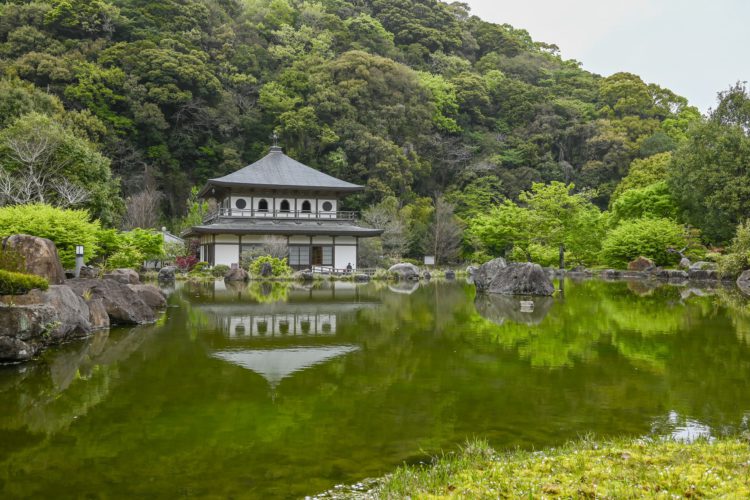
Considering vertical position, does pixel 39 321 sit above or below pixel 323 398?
above

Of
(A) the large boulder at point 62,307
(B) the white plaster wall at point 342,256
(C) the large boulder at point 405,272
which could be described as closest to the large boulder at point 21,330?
(A) the large boulder at point 62,307

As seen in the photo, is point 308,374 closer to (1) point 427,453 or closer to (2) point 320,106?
(1) point 427,453

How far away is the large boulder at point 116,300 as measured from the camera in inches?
420

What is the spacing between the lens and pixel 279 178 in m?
33.7

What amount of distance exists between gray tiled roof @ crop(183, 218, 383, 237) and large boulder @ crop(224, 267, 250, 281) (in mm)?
3574

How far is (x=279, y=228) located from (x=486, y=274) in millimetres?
14110

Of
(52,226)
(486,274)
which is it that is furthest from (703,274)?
(52,226)

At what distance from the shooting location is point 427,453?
420 centimetres

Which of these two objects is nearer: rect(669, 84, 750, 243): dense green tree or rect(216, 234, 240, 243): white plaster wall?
rect(669, 84, 750, 243): dense green tree

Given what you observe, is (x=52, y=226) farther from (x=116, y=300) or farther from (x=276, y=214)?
(x=276, y=214)

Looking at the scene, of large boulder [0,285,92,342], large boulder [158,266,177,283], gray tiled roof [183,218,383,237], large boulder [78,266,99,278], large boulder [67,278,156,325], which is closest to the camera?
large boulder [0,285,92,342]

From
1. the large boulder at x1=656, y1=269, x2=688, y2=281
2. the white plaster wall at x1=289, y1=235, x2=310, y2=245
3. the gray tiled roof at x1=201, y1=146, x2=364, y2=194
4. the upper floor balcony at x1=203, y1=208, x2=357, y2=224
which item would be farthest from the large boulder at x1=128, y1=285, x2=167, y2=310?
the large boulder at x1=656, y1=269, x2=688, y2=281

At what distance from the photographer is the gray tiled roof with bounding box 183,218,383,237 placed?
2964 cm

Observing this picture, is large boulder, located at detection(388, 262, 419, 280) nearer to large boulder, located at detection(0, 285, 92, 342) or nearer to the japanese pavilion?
the japanese pavilion
